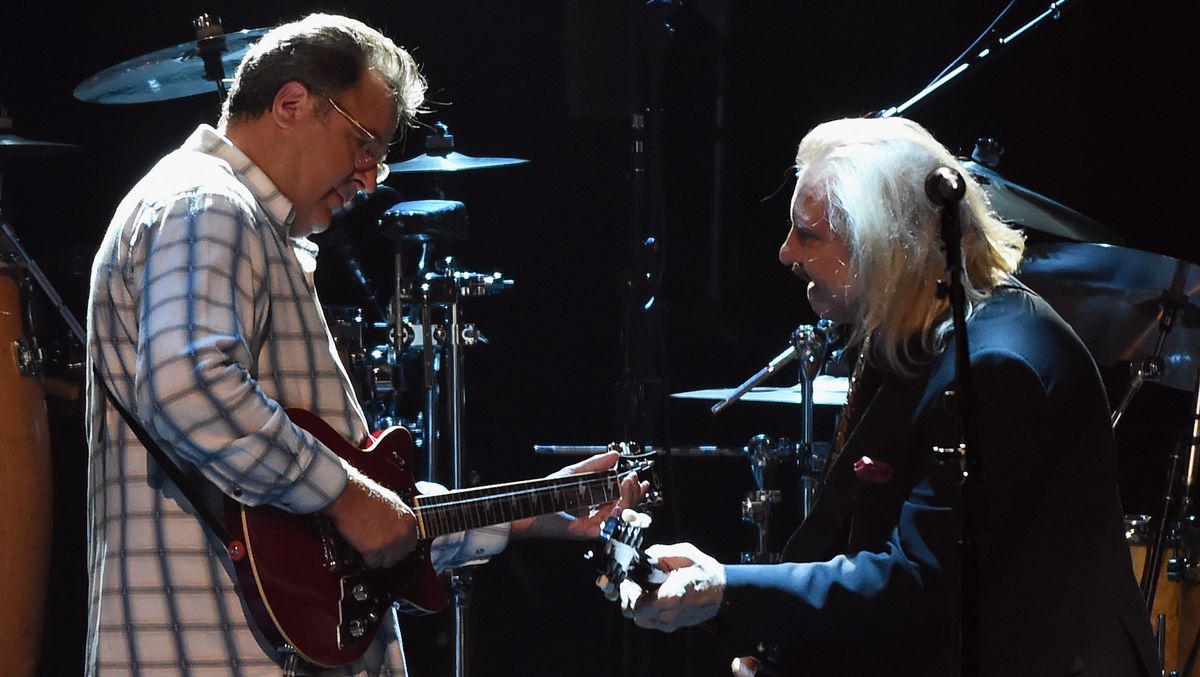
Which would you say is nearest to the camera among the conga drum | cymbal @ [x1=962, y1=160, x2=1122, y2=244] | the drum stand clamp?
cymbal @ [x1=962, y1=160, x2=1122, y2=244]

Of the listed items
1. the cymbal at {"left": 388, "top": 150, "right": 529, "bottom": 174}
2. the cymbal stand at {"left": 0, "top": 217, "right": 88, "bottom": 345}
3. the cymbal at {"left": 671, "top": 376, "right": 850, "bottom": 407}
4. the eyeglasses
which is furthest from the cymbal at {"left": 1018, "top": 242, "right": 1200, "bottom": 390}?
the cymbal stand at {"left": 0, "top": 217, "right": 88, "bottom": 345}

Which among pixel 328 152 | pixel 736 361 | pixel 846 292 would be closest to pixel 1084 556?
pixel 846 292

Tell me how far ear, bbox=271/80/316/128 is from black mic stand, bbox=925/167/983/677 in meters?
1.23

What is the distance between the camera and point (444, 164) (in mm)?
5527

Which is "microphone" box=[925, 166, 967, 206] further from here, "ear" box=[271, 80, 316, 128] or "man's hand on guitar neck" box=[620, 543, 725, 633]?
"ear" box=[271, 80, 316, 128]

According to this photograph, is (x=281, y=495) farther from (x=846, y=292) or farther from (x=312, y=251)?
(x=846, y=292)

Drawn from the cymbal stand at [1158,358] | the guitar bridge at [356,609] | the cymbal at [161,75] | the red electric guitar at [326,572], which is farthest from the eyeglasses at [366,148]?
the cymbal stand at [1158,358]

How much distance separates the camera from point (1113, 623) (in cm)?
239

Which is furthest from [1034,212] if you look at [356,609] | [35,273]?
[35,273]

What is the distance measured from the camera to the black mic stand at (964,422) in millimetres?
2092

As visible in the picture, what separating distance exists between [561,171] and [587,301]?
66cm

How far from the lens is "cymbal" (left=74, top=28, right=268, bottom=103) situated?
4.60m

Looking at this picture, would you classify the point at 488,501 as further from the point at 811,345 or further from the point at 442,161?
the point at 442,161

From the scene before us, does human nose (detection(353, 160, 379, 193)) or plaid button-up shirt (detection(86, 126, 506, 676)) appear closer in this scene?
plaid button-up shirt (detection(86, 126, 506, 676))
